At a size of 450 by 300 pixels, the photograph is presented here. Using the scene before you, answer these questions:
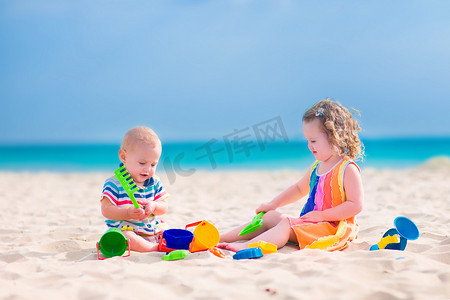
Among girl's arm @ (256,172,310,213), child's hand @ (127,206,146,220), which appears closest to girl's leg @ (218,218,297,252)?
girl's arm @ (256,172,310,213)

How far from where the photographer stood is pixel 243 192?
7.49 metres

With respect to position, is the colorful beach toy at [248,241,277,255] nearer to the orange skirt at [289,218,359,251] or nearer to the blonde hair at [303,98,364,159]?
the orange skirt at [289,218,359,251]

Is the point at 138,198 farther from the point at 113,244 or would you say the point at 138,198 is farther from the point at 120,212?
the point at 113,244

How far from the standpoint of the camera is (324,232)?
10.6 ft

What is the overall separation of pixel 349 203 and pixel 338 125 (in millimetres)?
618

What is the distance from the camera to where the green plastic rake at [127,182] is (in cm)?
320

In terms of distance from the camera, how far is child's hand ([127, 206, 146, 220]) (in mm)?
3112

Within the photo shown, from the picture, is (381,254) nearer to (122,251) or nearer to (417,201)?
(122,251)

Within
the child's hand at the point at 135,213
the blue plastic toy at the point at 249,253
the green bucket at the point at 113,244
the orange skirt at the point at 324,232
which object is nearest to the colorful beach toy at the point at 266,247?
the blue plastic toy at the point at 249,253

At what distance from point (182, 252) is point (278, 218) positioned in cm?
94

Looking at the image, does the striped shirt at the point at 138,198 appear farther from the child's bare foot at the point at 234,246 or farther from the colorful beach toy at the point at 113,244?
the child's bare foot at the point at 234,246

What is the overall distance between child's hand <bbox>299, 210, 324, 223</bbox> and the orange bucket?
0.72 m

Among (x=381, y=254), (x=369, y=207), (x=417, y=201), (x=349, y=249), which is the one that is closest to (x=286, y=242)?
(x=349, y=249)

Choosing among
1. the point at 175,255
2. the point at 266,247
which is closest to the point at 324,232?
the point at 266,247
